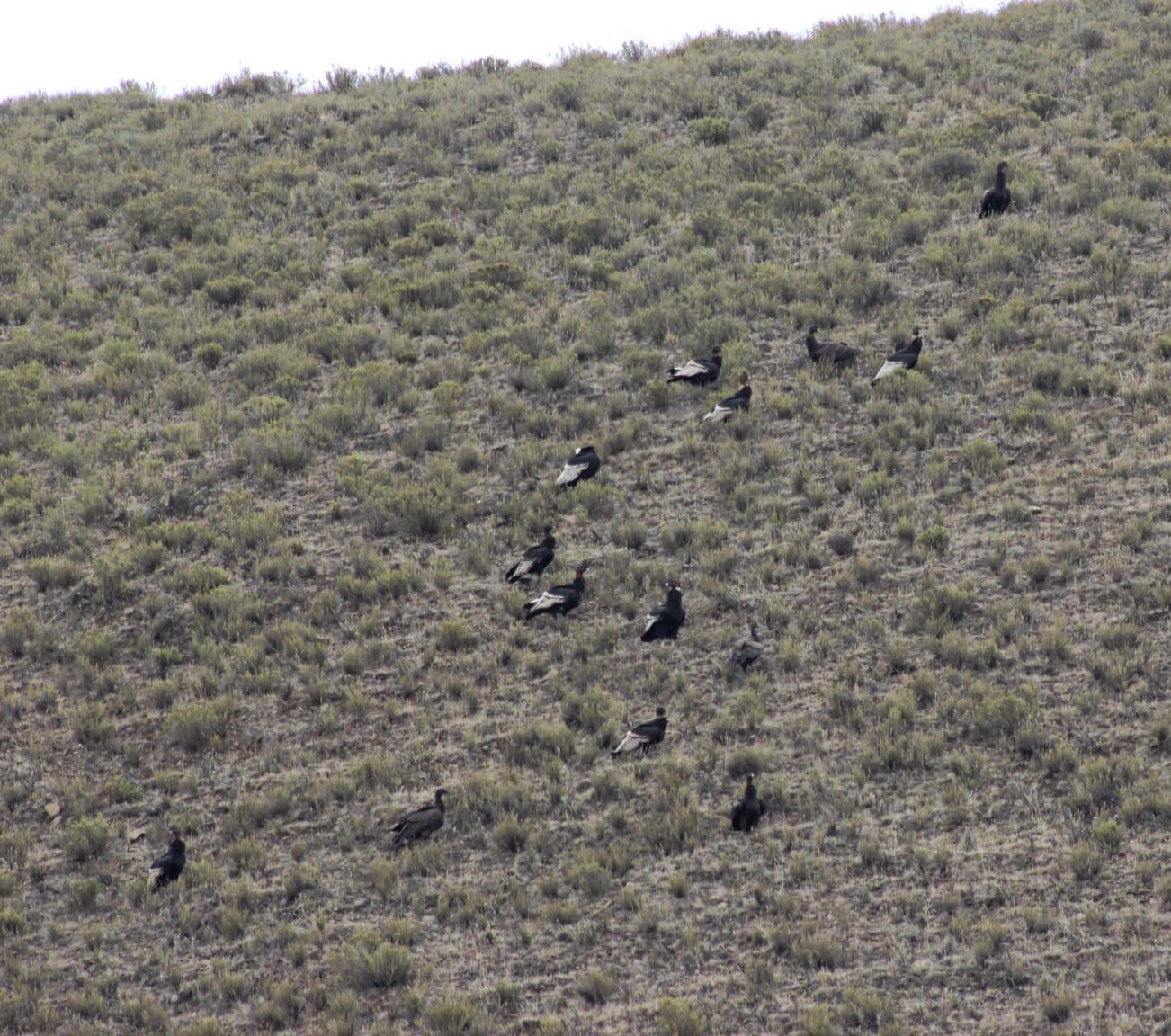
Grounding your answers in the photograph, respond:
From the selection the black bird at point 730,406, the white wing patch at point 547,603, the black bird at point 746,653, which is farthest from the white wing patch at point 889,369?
the white wing patch at point 547,603

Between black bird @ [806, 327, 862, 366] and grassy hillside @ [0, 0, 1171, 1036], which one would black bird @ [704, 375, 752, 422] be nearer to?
grassy hillside @ [0, 0, 1171, 1036]

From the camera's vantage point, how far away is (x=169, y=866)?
14984 millimetres

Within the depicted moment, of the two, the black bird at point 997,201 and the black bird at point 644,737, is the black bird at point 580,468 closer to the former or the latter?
the black bird at point 644,737

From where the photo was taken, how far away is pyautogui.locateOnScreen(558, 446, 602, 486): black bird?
21.0 m

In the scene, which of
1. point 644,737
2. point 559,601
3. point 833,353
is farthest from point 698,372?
point 644,737

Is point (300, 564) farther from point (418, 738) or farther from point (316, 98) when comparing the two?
point (316, 98)

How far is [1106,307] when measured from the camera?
928 inches

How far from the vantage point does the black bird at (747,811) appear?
14.8 meters

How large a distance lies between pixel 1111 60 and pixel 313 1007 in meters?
27.3

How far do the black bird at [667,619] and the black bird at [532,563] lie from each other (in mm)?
1822

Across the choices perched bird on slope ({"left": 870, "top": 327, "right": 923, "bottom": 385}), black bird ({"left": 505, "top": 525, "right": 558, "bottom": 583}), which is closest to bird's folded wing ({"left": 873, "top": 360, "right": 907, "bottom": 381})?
perched bird on slope ({"left": 870, "top": 327, "right": 923, "bottom": 385})

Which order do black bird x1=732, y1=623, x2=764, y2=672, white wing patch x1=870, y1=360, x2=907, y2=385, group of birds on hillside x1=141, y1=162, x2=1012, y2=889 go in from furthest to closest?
white wing patch x1=870, y1=360, x2=907, y2=385 → black bird x1=732, y1=623, x2=764, y2=672 → group of birds on hillside x1=141, y1=162, x2=1012, y2=889

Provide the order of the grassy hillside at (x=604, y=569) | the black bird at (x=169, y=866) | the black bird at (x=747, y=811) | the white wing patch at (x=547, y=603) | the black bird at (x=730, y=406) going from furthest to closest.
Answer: the black bird at (x=730, y=406), the white wing patch at (x=547, y=603), the black bird at (x=169, y=866), the black bird at (x=747, y=811), the grassy hillside at (x=604, y=569)

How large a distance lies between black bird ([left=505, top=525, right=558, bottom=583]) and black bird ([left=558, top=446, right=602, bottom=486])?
1.96 m
